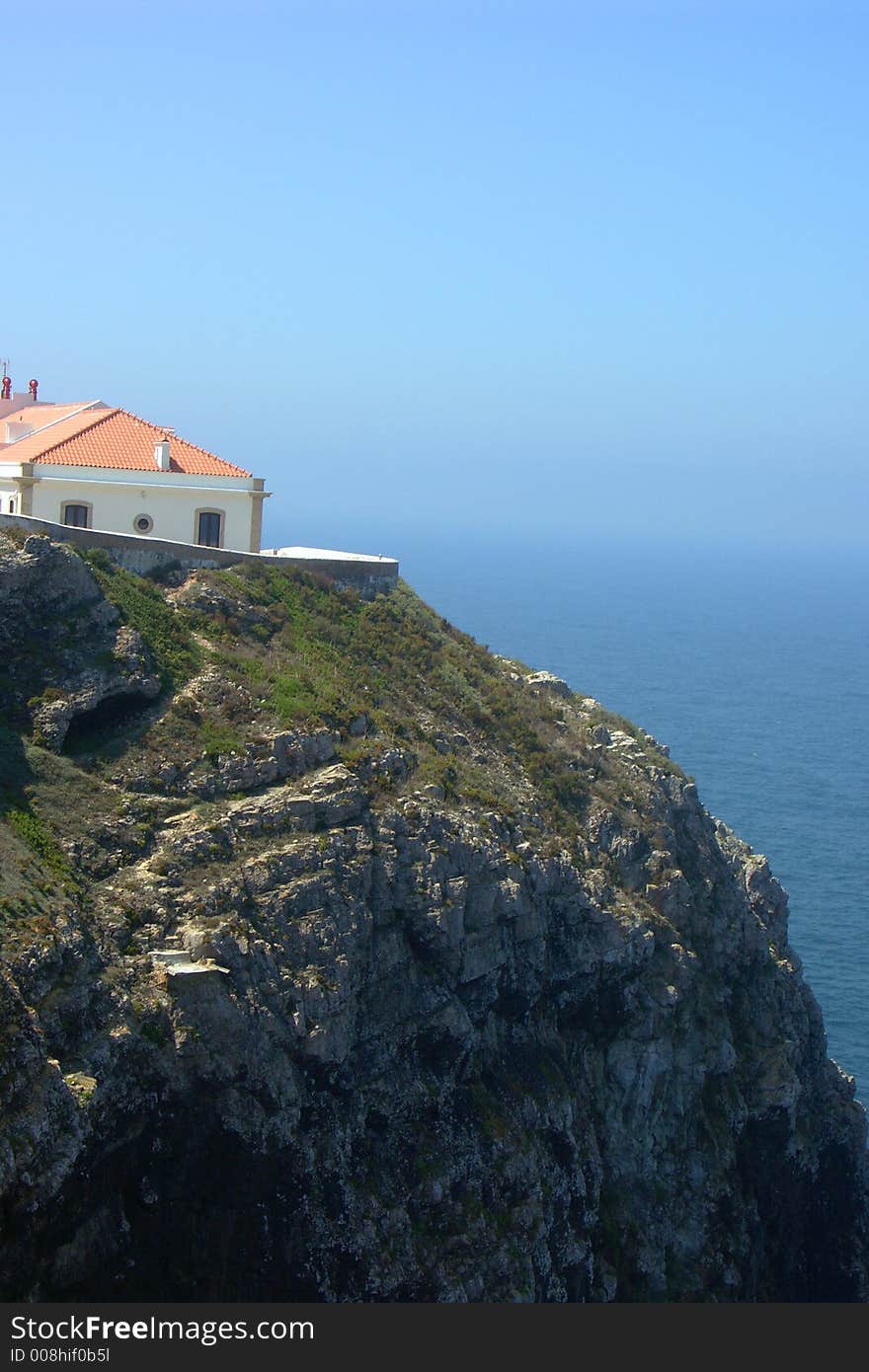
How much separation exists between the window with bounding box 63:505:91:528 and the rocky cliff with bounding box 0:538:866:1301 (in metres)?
5.29

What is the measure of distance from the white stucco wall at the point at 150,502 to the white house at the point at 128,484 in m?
0.03

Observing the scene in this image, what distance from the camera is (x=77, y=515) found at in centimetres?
5291

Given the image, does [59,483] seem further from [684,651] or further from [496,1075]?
[684,651]

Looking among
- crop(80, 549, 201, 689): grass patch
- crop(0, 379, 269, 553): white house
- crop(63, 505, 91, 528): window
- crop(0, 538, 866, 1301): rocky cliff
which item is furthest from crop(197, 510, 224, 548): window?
crop(80, 549, 201, 689): grass patch

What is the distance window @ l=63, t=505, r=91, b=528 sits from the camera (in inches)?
2078

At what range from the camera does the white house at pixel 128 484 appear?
52.6 metres

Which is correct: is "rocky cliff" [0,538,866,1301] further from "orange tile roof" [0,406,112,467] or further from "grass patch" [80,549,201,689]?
"orange tile roof" [0,406,112,467]

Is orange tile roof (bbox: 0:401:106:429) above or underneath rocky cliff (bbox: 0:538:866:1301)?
above

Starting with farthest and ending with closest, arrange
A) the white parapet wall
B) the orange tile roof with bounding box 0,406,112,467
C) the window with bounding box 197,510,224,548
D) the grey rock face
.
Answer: the window with bounding box 197,510,224,548, the orange tile roof with bounding box 0,406,112,467, the white parapet wall, the grey rock face

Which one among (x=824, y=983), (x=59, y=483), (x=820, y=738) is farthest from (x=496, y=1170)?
(x=820, y=738)

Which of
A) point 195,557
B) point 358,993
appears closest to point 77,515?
point 195,557


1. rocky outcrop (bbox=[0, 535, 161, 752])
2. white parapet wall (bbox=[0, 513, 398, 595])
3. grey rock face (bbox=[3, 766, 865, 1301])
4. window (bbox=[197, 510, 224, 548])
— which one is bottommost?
grey rock face (bbox=[3, 766, 865, 1301])

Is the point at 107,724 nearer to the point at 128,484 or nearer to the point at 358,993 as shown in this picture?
the point at 358,993

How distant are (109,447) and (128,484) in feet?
7.32
